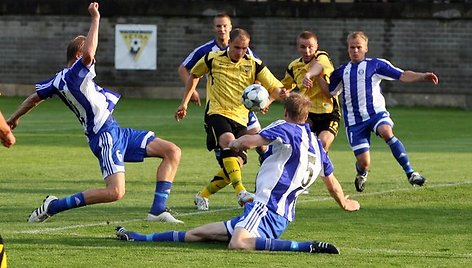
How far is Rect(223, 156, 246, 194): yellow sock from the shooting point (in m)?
13.9

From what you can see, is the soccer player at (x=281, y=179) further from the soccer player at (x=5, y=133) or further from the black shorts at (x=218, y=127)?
the black shorts at (x=218, y=127)

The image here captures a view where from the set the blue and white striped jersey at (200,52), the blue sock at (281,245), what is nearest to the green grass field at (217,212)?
the blue sock at (281,245)

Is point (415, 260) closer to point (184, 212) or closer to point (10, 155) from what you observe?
point (184, 212)

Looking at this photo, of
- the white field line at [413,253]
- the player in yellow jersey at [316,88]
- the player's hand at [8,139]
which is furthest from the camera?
the player in yellow jersey at [316,88]

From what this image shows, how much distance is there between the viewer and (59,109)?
32.8 meters

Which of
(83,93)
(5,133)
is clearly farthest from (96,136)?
(5,133)

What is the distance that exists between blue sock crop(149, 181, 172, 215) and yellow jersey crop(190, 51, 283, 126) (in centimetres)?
170

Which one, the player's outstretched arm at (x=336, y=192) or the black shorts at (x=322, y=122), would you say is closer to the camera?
the player's outstretched arm at (x=336, y=192)

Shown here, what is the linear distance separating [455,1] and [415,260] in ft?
91.5

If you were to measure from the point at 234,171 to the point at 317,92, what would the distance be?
2.76 m

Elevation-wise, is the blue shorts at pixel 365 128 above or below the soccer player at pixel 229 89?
below

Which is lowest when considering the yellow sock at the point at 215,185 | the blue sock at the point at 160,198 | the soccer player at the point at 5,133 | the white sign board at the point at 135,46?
the white sign board at the point at 135,46

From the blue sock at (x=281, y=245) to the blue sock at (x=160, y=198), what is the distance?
2.31 metres

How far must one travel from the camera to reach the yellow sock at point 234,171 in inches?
546
